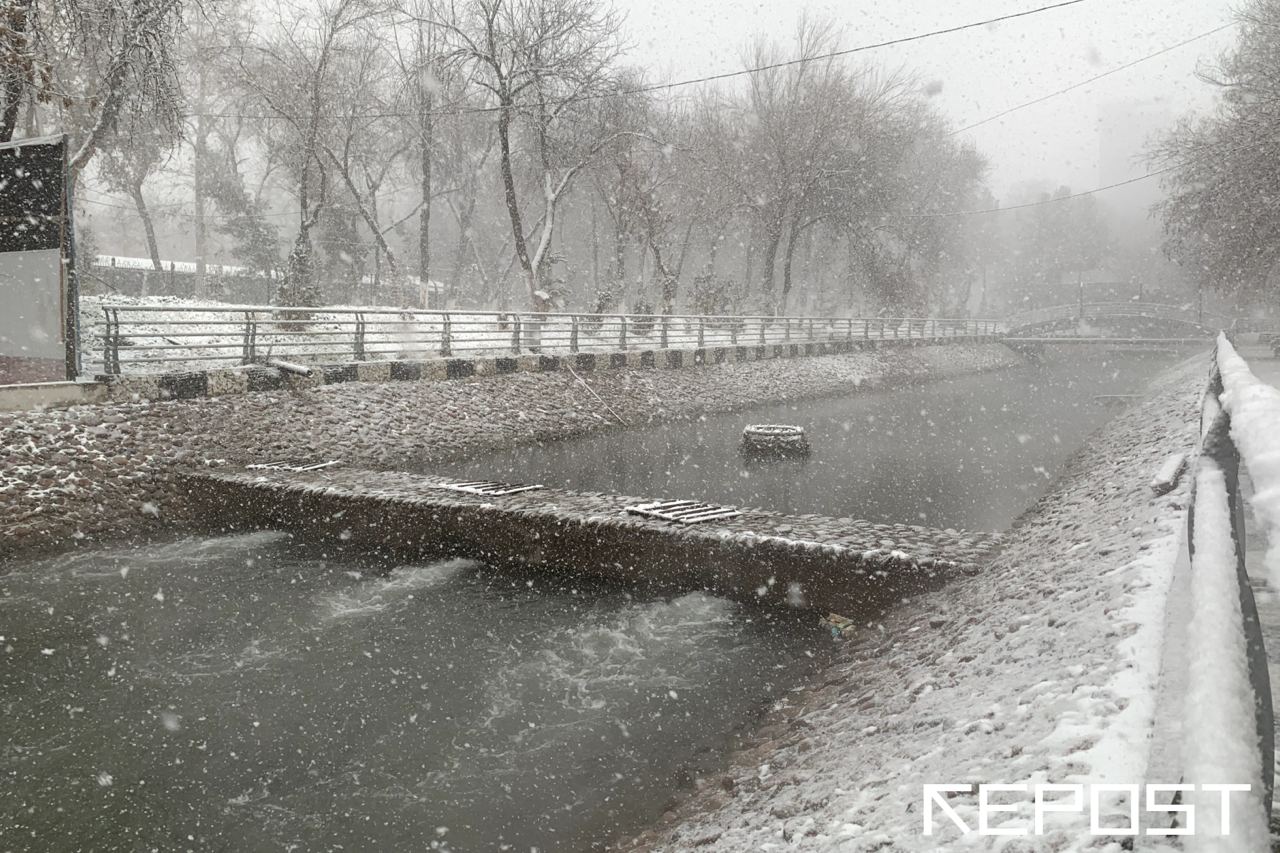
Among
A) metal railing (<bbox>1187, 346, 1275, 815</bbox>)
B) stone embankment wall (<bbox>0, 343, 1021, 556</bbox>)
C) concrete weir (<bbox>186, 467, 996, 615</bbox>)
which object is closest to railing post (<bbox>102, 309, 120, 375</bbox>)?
stone embankment wall (<bbox>0, 343, 1021, 556</bbox>)

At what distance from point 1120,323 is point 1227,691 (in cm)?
7799

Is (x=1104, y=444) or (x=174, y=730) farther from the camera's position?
(x=1104, y=444)

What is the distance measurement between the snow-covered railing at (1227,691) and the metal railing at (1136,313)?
6190cm

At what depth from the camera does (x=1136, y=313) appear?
60719mm

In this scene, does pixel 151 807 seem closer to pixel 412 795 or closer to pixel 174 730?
pixel 174 730

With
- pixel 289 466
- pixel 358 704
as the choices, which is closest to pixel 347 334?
pixel 289 466

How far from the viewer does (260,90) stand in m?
25.7

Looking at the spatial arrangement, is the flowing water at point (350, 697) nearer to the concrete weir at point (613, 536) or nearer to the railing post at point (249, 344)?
the concrete weir at point (613, 536)

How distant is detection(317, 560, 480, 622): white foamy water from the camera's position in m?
7.37

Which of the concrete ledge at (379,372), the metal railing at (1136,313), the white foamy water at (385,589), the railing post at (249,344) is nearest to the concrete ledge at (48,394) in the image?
the concrete ledge at (379,372)

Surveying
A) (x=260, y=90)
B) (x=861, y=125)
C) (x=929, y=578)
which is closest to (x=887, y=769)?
(x=929, y=578)

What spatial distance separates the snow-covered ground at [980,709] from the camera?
2.52 m

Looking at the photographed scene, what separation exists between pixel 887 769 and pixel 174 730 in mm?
4442

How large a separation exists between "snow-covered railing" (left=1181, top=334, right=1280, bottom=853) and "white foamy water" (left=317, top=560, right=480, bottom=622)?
6.63 meters
